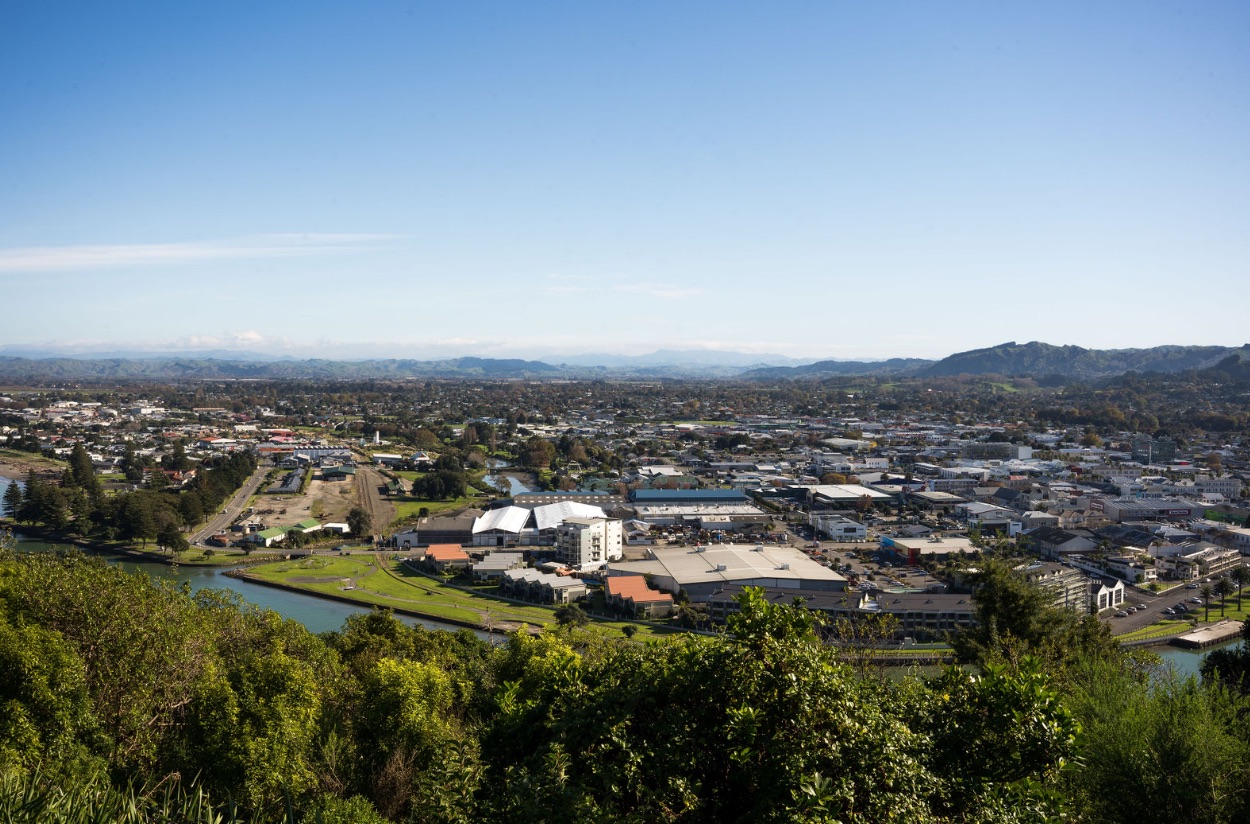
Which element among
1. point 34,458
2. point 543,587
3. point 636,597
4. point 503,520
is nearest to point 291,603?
point 543,587

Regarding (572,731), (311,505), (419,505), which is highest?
(572,731)

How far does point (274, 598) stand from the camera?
1259cm

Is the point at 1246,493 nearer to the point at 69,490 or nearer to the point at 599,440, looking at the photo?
the point at 599,440

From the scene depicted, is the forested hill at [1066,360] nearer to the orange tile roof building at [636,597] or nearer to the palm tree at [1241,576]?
the palm tree at [1241,576]

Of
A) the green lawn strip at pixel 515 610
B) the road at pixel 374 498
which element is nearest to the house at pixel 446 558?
the green lawn strip at pixel 515 610

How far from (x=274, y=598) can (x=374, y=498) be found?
26.3ft

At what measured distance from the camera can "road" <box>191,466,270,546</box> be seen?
1644cm

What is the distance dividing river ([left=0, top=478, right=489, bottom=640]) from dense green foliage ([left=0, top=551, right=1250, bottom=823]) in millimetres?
5774

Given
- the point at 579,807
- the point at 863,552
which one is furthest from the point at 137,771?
the point at 863,552

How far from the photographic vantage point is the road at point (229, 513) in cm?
1644

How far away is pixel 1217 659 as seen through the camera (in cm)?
761

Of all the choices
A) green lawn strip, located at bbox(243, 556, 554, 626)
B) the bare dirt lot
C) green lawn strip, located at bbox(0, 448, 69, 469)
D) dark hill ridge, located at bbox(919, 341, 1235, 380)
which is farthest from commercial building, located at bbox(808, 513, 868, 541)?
dark hill ridge, located at bbox(919, 341, 1235, 380)

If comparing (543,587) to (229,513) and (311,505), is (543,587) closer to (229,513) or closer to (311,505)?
(311,505)

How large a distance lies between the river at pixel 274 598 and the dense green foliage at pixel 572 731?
577 centimetres
